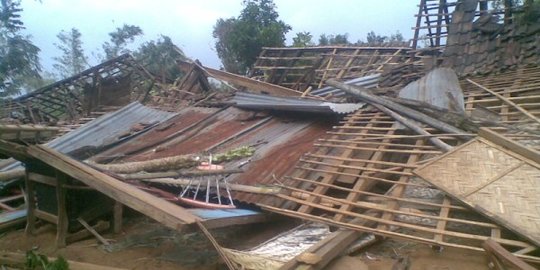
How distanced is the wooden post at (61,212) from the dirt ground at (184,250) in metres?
0.12

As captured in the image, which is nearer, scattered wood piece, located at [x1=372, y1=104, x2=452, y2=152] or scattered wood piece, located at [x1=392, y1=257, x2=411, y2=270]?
scattered wood piece, located at [x1=392, y1=257, x2=411, y2=270]

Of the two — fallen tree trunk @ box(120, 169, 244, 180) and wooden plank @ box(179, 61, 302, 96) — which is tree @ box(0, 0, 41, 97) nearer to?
fallen tree trunk @ box(120, 169, 244, 180)

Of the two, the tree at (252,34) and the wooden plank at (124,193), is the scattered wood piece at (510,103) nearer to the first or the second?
the wooden plank at (124,193)

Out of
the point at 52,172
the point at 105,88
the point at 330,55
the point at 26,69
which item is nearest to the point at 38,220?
the point at 52,172

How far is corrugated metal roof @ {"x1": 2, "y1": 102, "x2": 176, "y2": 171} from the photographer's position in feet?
25.0

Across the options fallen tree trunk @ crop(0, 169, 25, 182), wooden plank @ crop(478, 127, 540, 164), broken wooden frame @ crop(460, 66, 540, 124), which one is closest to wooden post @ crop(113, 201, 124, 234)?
fallen tree trunk @ crop(0, 169, 25, 182)

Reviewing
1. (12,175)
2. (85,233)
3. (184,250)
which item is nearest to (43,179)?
(85,233)

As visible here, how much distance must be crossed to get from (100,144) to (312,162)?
A: 161 inches

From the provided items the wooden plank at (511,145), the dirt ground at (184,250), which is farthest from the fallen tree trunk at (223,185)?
the wooden plank at (511,145)

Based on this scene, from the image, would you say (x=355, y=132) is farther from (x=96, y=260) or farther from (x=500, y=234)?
(x=96, y=260)

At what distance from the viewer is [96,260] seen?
15.6ft

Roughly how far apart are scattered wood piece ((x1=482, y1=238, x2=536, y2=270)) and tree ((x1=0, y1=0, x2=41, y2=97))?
224 inches

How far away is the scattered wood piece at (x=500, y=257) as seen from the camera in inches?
117

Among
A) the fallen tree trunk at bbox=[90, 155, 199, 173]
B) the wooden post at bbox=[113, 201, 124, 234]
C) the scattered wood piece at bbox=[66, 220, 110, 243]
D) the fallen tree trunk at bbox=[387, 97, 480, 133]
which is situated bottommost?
the scattered wood piece at bbox=[66, 220, 110, 243]
